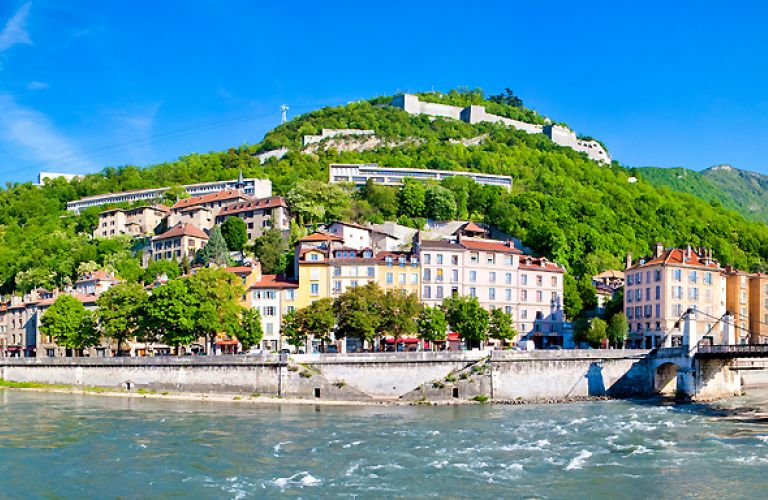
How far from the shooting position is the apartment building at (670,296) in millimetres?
66125

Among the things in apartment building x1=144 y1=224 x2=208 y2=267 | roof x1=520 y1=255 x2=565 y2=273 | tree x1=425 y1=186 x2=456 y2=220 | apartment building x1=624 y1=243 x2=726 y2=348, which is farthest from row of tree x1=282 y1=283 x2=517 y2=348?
tree x1=425 y1=186 x2=456 y2=220

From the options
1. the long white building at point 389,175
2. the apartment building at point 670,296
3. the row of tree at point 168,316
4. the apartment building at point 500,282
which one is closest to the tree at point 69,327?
the row of tree at point 168,316

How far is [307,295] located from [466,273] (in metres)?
13.3

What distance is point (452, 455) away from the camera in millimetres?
32781

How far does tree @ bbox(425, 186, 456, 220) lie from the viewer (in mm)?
105625

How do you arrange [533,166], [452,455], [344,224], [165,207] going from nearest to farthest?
1. [452,455]
2. [344,224]
3. [165,207]
4. [533,166]

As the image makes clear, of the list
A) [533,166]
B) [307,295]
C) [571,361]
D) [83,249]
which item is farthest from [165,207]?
[571,361]

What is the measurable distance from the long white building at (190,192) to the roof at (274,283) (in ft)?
144

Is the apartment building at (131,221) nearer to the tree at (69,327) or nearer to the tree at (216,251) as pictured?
the tree at (216,251)

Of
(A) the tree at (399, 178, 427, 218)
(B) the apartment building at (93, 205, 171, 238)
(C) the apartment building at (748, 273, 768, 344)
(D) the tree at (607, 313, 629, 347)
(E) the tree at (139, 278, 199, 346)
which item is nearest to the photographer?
(E) the tree at (139, 278, 199, 346)

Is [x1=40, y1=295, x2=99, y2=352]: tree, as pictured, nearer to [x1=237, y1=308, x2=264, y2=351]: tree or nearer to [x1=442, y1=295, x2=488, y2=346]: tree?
[x1=237, y1=308, x2=264, y2=351]: tree

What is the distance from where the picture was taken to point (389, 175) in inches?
4904

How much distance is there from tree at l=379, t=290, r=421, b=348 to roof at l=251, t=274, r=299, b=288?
13213mm

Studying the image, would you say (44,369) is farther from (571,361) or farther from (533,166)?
(533,166)
